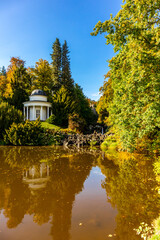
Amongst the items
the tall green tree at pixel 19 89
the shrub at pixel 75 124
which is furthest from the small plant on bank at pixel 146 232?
the tall green tree at pixel 19 89

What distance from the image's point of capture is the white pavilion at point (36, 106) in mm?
31609

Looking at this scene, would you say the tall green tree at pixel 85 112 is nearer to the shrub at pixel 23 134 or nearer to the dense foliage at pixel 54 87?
the dense foliage at pixel 54 87

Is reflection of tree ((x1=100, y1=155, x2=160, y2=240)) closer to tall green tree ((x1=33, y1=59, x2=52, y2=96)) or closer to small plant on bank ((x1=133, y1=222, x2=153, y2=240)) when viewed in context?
small plant on bank ((x1=133, y1=222, x2=153, y2=240))

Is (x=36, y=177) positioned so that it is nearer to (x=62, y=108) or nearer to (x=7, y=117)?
(x=7, y=117)

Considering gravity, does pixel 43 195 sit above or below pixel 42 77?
below

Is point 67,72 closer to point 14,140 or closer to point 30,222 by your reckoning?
point 14,140

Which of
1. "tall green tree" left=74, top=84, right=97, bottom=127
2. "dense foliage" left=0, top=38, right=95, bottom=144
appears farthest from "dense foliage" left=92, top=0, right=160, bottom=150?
"tall green tree" left=74, top=84, right=97, bottom=127

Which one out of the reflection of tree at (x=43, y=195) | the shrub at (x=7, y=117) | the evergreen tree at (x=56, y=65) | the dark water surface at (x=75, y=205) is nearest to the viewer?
the dark water surface at (x=75, y=205)

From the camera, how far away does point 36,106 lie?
32500 millimetres

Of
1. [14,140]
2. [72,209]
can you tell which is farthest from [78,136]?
[72,209]

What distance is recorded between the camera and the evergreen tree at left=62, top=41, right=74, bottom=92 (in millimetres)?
38250

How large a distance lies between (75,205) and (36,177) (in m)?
3.10

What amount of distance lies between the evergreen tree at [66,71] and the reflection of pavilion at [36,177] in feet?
100

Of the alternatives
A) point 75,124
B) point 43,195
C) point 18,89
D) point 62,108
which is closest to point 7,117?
point 75,124
